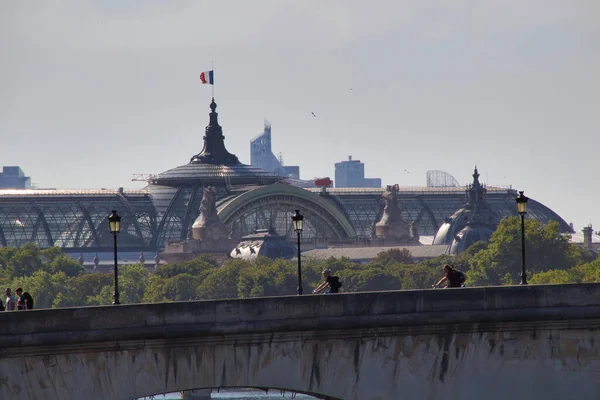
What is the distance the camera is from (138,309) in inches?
2164

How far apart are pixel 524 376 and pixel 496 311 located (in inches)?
74.4

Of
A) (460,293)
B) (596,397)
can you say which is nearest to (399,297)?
(460,293)

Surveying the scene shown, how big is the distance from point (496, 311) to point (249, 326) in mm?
6750

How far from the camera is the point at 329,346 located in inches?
2215

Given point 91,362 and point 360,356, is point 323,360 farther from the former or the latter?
point 91,362

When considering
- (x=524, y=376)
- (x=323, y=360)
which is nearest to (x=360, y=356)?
(x=323, y=360)

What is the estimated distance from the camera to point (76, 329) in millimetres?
54438

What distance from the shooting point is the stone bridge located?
54.2 metres

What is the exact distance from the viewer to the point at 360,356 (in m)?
56.5

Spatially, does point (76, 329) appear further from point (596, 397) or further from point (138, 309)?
point (596, 397)

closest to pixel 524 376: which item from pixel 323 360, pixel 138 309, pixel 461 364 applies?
pixel 461 364

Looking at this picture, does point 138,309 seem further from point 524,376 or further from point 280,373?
point 524,376

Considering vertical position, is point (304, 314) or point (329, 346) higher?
point (304, 314)

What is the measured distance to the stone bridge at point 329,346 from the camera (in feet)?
178
